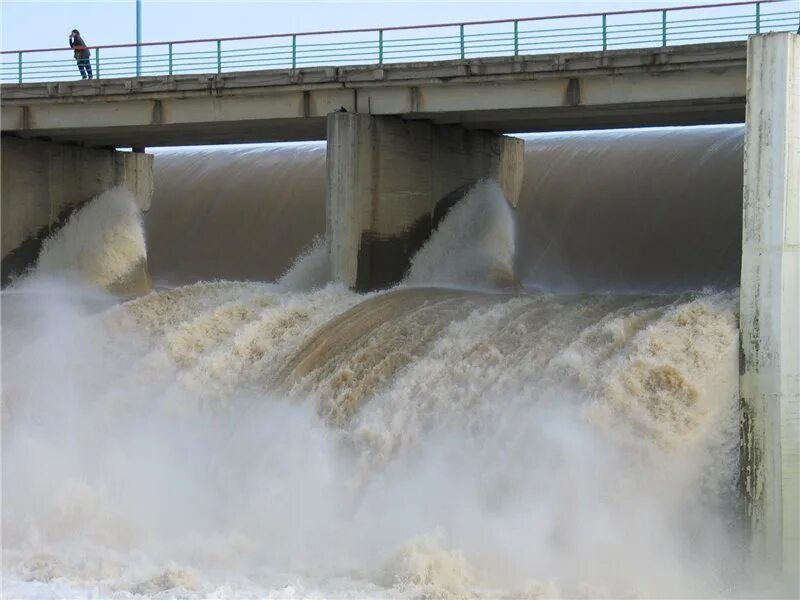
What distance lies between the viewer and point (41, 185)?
30016 millimetres

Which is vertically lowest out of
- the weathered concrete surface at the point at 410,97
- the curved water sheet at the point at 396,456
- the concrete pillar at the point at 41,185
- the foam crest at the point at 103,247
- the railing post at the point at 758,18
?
the curved water sheet at the point at 396,456

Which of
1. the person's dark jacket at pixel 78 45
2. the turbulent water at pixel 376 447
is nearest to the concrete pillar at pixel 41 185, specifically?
the person's dark jacket at pixel 78 45

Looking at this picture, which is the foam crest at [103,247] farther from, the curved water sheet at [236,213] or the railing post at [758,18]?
the railing post at [758,18]

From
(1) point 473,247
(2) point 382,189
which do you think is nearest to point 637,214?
(1) point 473,247

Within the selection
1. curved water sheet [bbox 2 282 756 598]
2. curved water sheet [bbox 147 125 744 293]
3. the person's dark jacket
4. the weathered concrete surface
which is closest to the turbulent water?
curved water sheet [bbox 2 282 756 598]

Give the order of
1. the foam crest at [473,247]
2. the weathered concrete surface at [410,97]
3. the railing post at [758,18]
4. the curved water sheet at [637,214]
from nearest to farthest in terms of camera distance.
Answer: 1. the railing post at [758,18]
2. the weathered concrete surface at [410,97]
3. the foam crest at [473,247]
4. the curved water sheet at [637,214]

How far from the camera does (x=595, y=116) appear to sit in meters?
24.8

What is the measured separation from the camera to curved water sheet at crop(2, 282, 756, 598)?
15.2 meters

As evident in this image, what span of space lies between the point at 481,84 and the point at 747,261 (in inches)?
352

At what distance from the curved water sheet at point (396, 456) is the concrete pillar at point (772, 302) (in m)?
0.33

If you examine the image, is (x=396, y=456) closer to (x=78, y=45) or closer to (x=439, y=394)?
(x=439, y=394)

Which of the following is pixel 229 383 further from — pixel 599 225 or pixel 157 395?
pixel 599 225

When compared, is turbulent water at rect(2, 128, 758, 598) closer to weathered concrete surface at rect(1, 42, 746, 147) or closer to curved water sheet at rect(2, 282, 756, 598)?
curved water sheet at rect(2, 282, 756, 598)

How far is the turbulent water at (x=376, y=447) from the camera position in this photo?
15.3m
